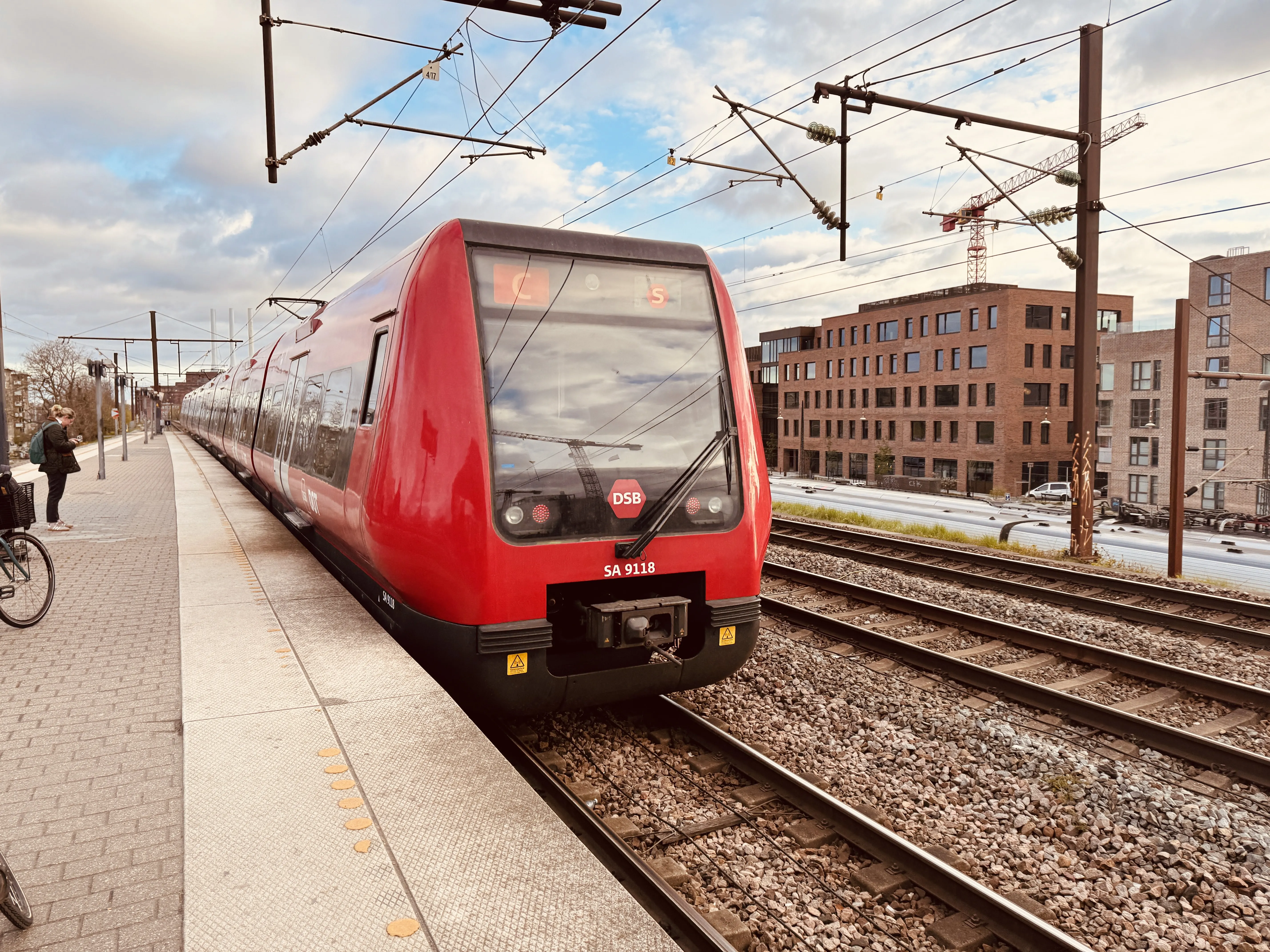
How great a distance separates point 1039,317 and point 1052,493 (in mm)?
14373

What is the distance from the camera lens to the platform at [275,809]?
2.54 meters

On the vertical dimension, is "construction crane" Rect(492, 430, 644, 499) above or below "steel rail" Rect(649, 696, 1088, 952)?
above

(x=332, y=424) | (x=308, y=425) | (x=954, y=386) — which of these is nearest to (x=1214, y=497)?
(x=954, y=386)

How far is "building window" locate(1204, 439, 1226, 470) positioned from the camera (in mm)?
45156

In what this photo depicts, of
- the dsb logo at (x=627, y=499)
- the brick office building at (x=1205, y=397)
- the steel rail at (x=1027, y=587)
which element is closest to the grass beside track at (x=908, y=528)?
the steel rail at (x=1027, y=587)

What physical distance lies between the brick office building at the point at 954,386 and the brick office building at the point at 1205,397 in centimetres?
382

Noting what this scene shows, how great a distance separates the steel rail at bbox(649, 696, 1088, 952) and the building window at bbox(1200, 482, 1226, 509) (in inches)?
1956

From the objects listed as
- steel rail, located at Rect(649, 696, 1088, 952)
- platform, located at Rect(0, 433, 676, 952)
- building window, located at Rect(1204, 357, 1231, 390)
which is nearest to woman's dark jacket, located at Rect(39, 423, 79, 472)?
platform, located at Rect(0, 433, 676, 952)

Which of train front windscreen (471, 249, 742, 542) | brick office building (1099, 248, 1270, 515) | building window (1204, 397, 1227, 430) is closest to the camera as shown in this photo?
train front windscreen (471, 249, 742, 542)

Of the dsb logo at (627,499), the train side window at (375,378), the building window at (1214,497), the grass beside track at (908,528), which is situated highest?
the train side window at (375,378)

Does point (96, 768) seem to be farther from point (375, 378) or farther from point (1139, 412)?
point (1139, 412)

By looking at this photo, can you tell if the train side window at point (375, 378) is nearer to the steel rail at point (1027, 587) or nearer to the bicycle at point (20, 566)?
the bicycle at point (20, 566)

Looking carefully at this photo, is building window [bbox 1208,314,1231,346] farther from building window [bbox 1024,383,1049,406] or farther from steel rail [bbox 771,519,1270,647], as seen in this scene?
steel rail [bbox 771,519,1270,647]

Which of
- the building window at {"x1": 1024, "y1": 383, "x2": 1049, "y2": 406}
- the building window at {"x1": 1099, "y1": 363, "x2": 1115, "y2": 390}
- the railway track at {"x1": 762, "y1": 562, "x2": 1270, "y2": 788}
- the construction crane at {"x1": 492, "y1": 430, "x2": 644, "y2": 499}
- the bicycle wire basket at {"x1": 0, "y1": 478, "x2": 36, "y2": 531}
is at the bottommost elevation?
the railway track at {"x1": 762, "y1": 562, "x2": 1270, "y2": 788}
